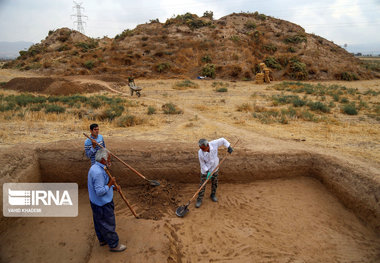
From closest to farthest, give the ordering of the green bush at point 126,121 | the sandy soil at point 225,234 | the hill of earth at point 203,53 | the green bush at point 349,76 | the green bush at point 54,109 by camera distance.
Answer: the sandy soil at point 225,234
the green bush at point 126,121
the green bush at point 54,109
the green bush at point 349,76
the hill of earth at point 203,53

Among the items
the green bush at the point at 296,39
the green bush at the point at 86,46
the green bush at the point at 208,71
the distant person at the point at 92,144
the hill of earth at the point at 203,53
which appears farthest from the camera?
the green bush at the point at 86,46

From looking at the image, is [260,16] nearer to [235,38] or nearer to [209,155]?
[235,38]

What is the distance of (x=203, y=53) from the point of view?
31703mm

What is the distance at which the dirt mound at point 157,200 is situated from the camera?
18.2 ft

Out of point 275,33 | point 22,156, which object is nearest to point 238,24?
point 275,33

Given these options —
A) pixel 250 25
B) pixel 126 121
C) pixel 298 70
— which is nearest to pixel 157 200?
pixel 126 121

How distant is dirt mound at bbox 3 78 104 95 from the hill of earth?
8.34 metres

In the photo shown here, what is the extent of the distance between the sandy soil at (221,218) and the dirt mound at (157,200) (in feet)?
0.09

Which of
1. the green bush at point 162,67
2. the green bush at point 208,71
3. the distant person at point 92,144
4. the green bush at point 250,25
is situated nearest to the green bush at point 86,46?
the green bush at point 162,67

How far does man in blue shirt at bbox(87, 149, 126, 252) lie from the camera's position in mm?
3486

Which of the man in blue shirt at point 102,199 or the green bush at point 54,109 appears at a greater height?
the green bush at point 54,109

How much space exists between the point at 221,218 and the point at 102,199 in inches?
115

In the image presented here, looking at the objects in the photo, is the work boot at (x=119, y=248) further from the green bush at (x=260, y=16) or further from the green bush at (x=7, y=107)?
the green bush at (x=260, y=16)

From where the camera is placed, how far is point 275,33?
36.6 metres
